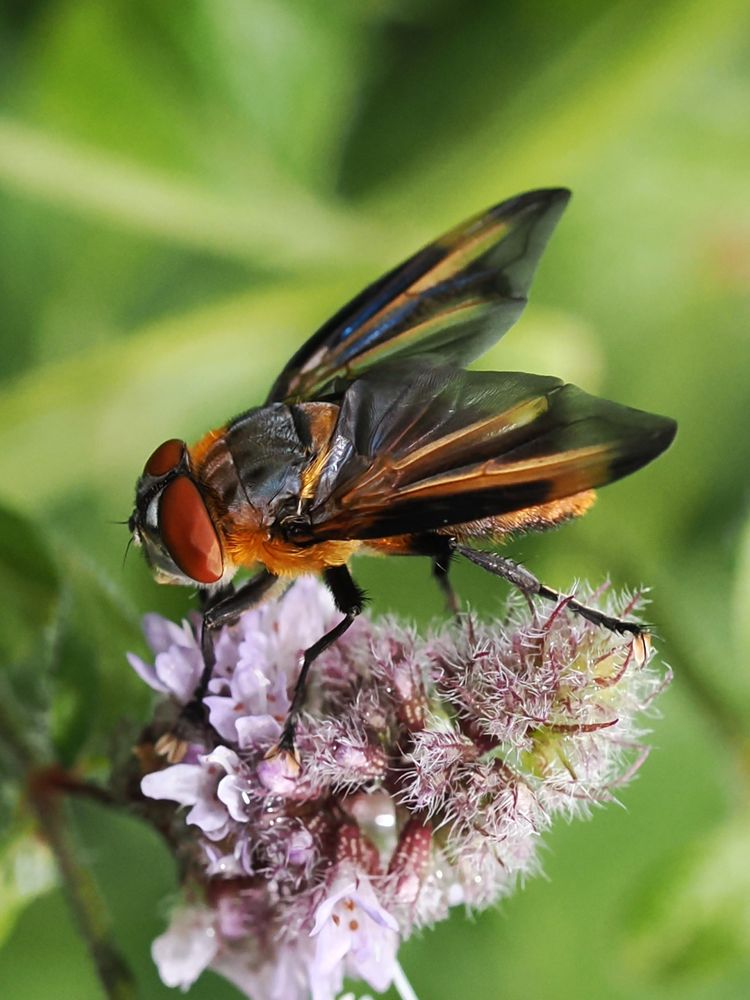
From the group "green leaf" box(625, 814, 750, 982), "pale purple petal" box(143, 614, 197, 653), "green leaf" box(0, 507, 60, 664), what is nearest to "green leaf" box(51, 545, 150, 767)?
"green leaf" box(0, 507, 60, 664)

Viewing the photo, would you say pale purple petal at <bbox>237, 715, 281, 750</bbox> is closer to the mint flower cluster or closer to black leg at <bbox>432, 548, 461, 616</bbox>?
the mint flower cluster

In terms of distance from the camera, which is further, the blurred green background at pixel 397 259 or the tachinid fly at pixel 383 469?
the blurred green background at pixel 397 259

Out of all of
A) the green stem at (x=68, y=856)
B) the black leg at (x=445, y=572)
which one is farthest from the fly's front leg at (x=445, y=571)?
the green stem at (x=68, y=856)

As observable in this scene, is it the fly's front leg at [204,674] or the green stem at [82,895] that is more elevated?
the fly's front leg at [204,674]

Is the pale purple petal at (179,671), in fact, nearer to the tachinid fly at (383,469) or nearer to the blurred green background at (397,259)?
the tachinid fly at (383,469)

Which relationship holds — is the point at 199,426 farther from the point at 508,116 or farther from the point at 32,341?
the point at 508,116

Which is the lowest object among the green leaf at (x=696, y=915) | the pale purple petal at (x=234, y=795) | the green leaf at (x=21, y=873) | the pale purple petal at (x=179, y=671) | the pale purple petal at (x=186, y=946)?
the green leaf at (x=696, y=915)

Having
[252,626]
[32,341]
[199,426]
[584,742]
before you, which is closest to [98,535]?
[199,426]
